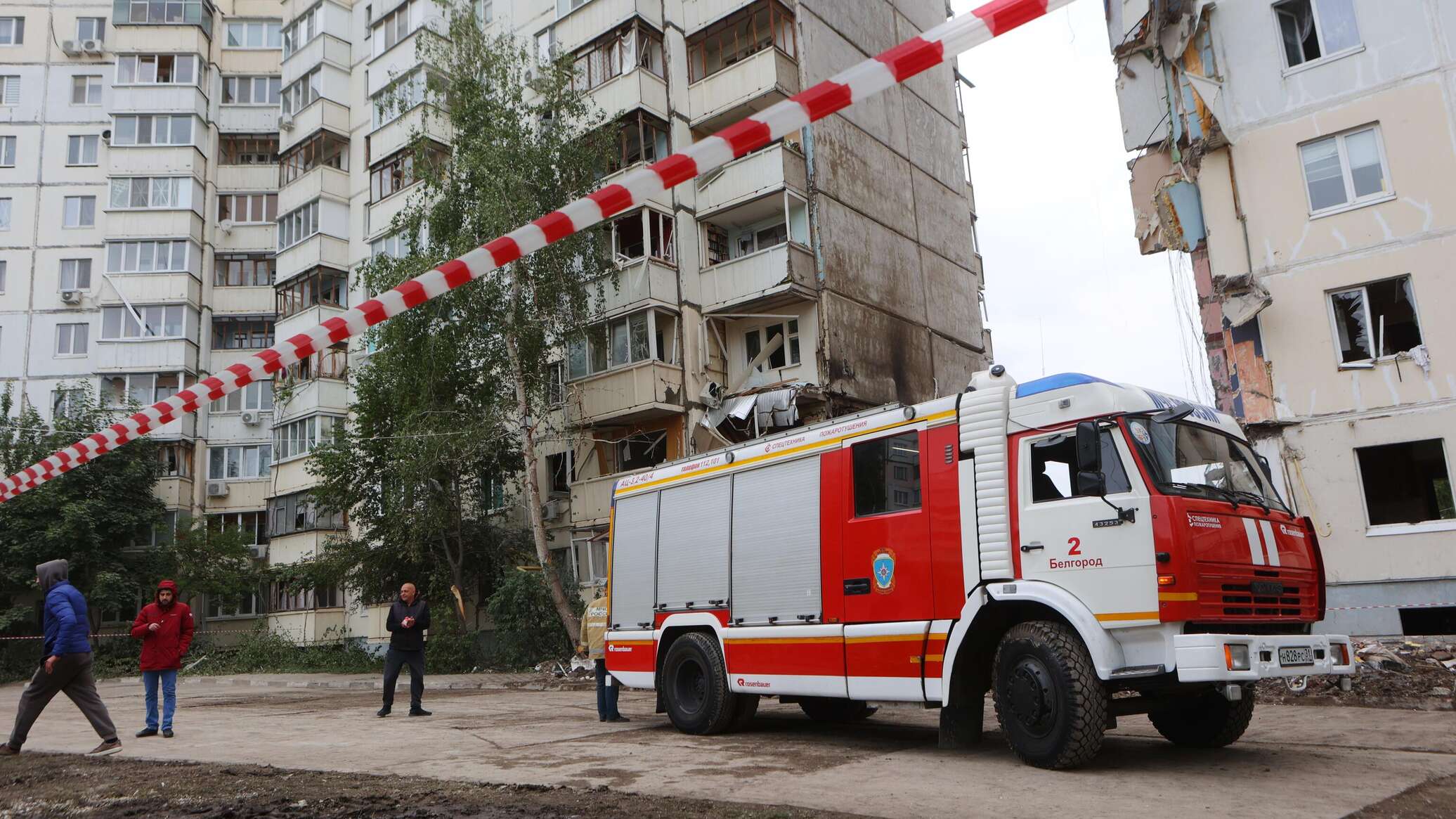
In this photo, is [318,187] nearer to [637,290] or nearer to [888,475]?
[637,290]

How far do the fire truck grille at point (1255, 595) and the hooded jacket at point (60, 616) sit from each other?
9.61m

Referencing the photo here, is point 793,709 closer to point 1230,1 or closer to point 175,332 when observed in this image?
point 1230,1

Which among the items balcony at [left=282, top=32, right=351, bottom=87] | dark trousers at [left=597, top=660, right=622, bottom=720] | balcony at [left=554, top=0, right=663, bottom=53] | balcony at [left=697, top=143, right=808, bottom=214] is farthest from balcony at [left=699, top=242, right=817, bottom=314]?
balcony at [left=282, top=32, right=351, bottom=87]

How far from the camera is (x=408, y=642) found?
41.6 feet

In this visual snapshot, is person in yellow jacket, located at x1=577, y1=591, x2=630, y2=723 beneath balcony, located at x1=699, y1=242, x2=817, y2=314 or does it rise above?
beneath

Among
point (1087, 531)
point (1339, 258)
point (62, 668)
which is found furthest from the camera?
point (1339, 258)

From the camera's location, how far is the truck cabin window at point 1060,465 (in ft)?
24.6

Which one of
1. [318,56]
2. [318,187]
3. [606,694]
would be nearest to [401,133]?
[318,187]

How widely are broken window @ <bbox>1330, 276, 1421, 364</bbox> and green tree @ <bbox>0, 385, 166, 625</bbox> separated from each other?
33423 millimetres

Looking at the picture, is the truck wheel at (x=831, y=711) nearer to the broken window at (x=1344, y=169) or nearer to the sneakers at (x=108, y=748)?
the sneakers at (x=108, y=748)

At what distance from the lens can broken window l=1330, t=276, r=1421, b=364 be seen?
16672 mm

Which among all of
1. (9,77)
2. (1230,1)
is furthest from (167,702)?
(9,77)

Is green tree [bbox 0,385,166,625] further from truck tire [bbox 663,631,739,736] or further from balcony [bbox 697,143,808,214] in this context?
truck tire [bbox 663,631,739,736]

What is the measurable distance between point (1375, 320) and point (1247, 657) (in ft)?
42.2
